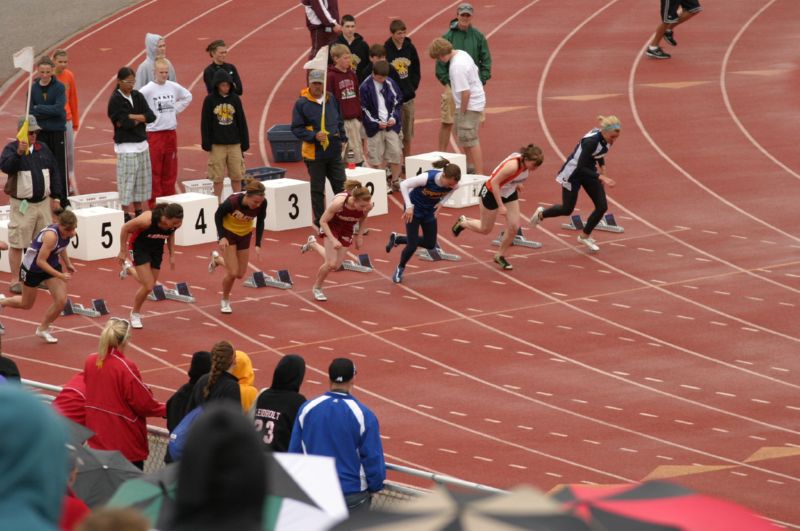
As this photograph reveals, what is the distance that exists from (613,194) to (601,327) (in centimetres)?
510

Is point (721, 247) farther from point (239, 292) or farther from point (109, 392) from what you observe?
point (109, 392)

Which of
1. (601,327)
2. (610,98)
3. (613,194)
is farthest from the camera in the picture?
(610,98)

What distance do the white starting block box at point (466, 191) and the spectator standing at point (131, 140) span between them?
3.91 m

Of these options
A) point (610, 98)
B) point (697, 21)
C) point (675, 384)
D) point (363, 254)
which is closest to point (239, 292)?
point (363, 254)

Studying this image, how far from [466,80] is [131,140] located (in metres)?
4.51

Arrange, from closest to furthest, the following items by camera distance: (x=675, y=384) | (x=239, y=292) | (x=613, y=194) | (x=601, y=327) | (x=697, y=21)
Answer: (x=675, y=384) → (x=601, y=327) → (x=239, y=292) → (x=613, y=194) → (x=697, y=21)

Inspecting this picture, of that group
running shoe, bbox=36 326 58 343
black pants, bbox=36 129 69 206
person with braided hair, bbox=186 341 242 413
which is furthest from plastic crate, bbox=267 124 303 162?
person with braided hair, bbox=186 341 242 413

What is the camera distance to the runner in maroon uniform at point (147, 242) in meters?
14.6

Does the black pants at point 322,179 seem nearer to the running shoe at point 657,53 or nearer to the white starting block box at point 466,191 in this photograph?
the white starting block box at point 466,191

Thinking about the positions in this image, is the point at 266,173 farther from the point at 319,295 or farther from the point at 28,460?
the point at 28,460

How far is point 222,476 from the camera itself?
3.44 metres

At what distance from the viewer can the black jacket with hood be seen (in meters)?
18.5

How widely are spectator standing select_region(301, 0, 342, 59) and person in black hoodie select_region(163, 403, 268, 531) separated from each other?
766 inches

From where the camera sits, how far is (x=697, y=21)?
2956 cm
